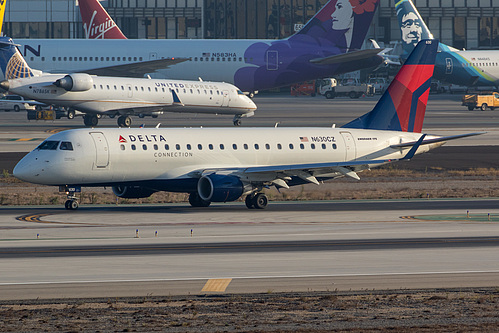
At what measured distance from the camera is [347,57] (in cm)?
9169

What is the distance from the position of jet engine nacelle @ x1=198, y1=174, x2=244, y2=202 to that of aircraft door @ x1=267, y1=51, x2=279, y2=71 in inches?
2148

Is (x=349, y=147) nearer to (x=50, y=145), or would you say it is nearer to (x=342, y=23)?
(x=50, y=145)

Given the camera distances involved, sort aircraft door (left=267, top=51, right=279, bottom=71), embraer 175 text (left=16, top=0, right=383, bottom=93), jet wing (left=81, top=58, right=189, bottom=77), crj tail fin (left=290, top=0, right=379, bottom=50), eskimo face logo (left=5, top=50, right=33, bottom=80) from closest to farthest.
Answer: eskimo face logo (left=5, top=50, right=33, bottom=80)
jet wing (left=81, top=58, right=189, bottom=77)
embraer 175 text (left=16, top=0, right=383, bottom=93)
aircraft door (left=267, top=51, right=279, bottom=71)
crj tail fin (left=290, top=0, right=379, bottom=50)

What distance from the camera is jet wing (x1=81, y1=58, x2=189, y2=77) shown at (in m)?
90.4

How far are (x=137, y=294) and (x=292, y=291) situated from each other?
4.04 meters

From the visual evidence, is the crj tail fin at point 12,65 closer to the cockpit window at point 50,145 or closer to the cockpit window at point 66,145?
the cockpit window at point 50,145

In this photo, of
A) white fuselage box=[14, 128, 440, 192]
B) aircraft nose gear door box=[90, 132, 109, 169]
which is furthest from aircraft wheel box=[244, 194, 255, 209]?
aircraft nose gear door box=[90, 132, 109, 169]

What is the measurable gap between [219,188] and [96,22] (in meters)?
66.7

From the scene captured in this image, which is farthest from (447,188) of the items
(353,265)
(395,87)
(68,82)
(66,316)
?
(68,82)

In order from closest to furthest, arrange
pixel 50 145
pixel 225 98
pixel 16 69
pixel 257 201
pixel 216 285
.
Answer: pixel 216 285 < pixel 50 145 < pixel 257 201 < pixel 16 69 < pixel 225 98

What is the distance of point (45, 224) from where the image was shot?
3488 cm

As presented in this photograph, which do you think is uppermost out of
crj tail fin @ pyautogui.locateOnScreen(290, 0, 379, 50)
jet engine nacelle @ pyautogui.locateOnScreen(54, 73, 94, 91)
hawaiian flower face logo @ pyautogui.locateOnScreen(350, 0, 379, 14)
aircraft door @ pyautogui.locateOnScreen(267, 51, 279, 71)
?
hawaiian flower face logo @ pyautogui.locateOnScreen(350, 0, 379, 14)

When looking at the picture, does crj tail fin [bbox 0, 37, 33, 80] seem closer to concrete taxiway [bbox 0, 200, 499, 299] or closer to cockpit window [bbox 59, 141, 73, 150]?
concrete taxiway [bbox 0, 200, 499, 299]

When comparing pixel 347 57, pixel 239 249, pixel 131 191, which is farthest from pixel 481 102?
pixel 239 249
